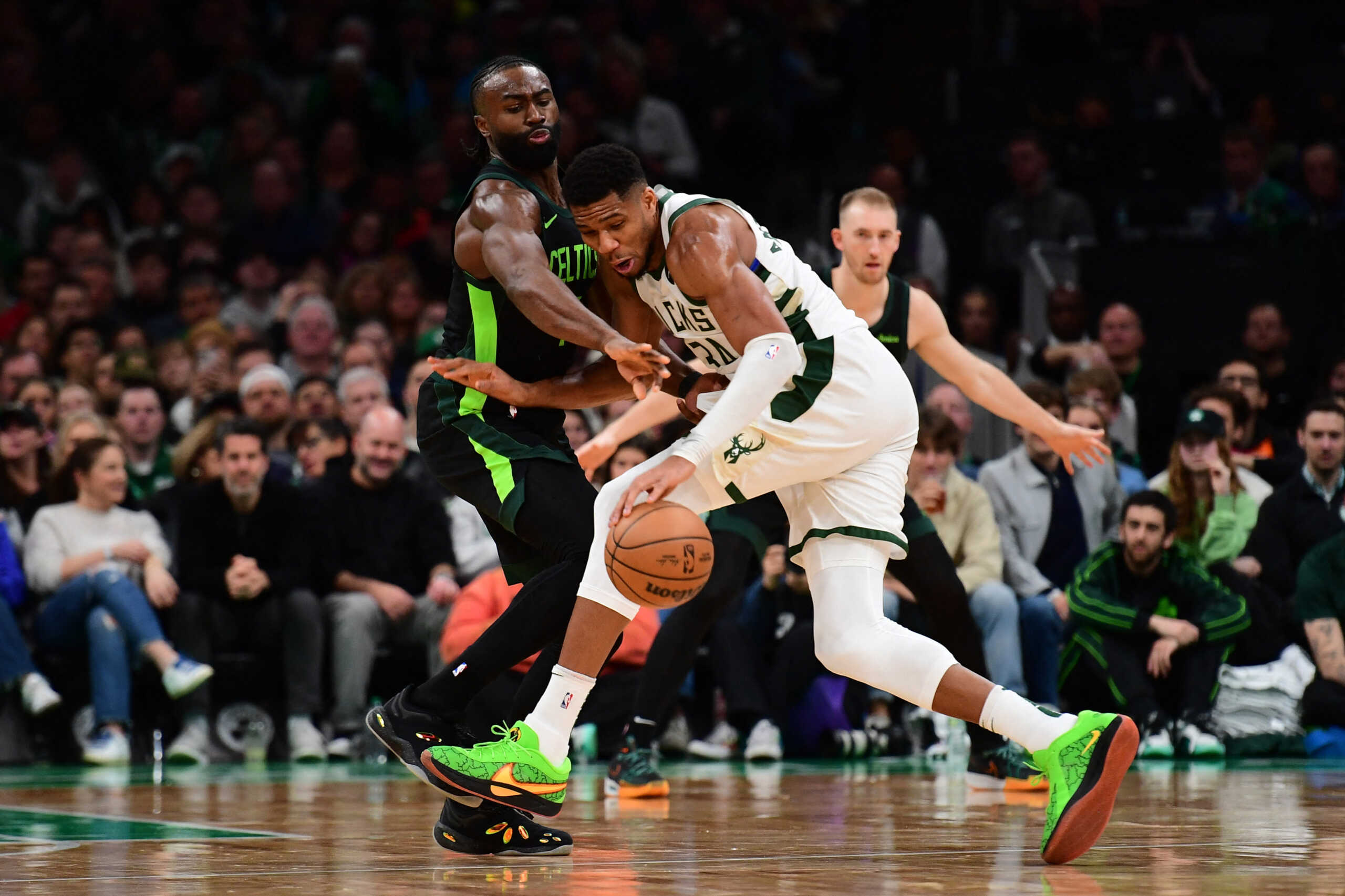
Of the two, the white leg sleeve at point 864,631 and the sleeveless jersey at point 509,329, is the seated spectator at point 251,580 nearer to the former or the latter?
the sleeveless jersey at point 509,329

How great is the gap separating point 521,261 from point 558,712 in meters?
1.08

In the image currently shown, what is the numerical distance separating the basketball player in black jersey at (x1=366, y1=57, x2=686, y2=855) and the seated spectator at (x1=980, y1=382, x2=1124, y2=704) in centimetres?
452

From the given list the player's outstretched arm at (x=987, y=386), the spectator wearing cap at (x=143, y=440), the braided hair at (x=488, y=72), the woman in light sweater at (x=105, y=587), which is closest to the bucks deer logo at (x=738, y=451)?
the braided hair at (x=488, y=72)

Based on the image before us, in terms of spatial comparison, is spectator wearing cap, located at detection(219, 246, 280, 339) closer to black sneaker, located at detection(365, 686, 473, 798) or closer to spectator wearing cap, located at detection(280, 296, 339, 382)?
spectator wearing cap, located at detection(280, 296, 339, 382)

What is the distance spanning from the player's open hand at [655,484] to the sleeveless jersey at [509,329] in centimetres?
60

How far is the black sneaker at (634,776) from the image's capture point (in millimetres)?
5980

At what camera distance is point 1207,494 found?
8727mm

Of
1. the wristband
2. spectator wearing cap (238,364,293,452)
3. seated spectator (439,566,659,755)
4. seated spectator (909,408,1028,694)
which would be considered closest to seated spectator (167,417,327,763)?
seated spectator (439,566,659,755)

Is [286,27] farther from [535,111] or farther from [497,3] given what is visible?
[535,111]

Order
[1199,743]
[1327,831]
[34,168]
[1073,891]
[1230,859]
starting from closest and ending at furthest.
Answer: [1073,891] → [1230,859] → [1327,831] → [1199,743] → [34,168]

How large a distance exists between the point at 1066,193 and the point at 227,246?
19.1 ft

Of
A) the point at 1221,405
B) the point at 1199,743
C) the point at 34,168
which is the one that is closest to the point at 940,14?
the point at 1221,405

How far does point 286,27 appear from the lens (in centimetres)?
1473

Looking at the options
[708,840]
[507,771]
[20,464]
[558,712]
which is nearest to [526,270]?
[558,712]
